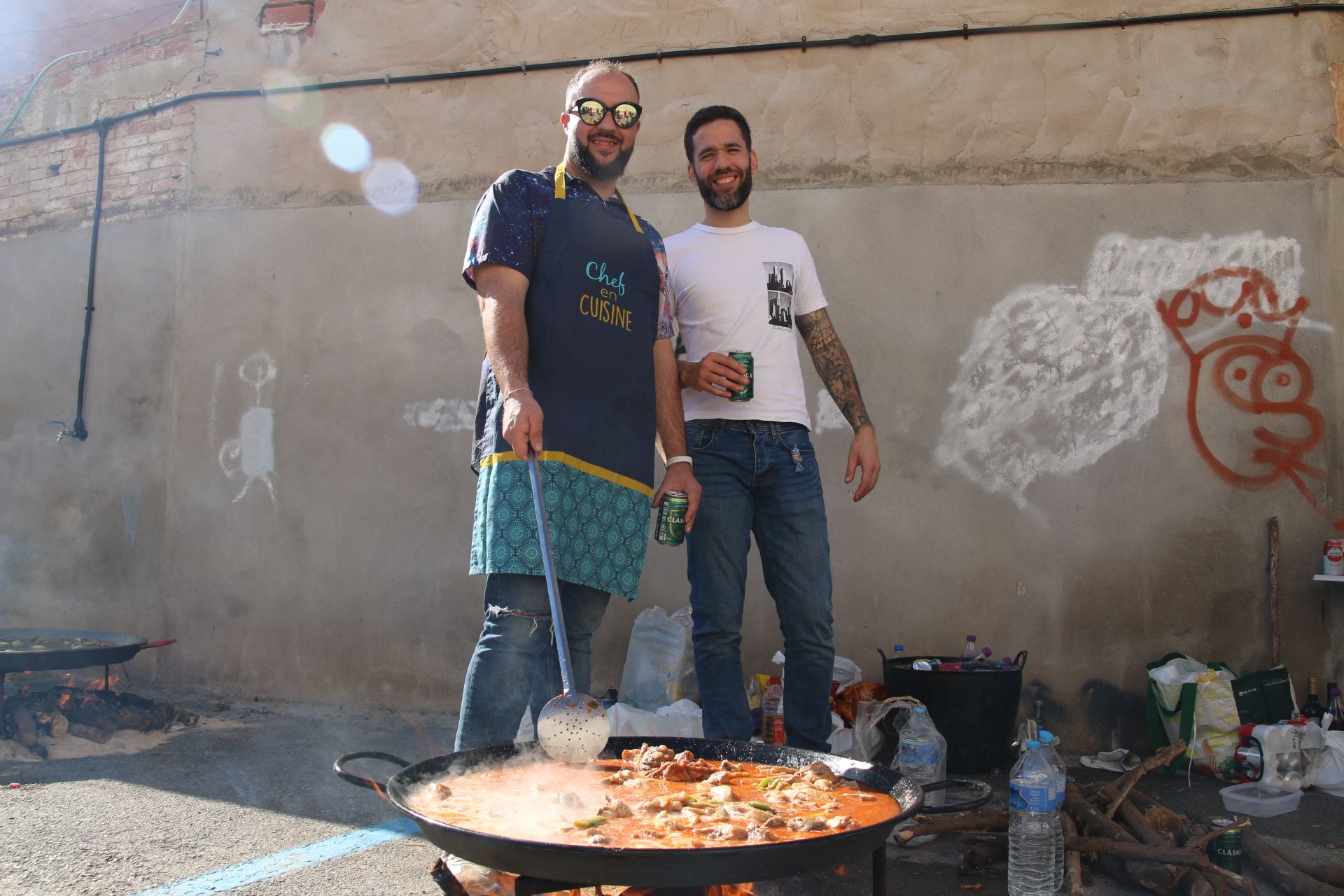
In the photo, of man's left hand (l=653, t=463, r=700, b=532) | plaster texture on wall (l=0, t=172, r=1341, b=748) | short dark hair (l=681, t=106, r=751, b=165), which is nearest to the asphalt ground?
plaster texture on wall (l=0, t=172, r=1341, b=748)

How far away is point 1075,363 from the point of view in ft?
16.1

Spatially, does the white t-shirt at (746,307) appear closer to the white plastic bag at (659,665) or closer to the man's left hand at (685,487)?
the man's left hand at (685,487)

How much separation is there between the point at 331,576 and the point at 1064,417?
399cm

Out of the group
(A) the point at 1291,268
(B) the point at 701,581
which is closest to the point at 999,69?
(A) the point at 1291,268

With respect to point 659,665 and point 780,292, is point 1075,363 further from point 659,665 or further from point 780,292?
point 659,665

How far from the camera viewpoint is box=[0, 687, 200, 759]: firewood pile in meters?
4.37

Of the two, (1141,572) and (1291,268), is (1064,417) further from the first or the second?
(1291,268)

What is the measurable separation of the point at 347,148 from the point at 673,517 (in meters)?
4.13

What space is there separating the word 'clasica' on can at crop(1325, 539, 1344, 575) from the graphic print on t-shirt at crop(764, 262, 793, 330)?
2.89m

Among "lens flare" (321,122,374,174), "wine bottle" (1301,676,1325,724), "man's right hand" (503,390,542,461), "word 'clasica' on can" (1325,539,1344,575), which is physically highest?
"lens flare" (321,122,374,174)

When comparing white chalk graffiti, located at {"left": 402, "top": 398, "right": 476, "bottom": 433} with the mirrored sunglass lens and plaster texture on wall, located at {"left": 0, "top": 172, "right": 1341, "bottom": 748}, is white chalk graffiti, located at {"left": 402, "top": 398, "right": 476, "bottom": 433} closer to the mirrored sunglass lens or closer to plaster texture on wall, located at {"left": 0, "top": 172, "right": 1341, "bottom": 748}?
plaster texture on wall, located at {"left": 0, "top": 172, "right": 1341, "bottom": 748}

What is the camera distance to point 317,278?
5.82 meters

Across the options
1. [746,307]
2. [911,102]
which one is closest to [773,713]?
[746,307]

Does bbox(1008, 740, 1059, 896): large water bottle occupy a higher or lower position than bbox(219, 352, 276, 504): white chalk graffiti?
lower
